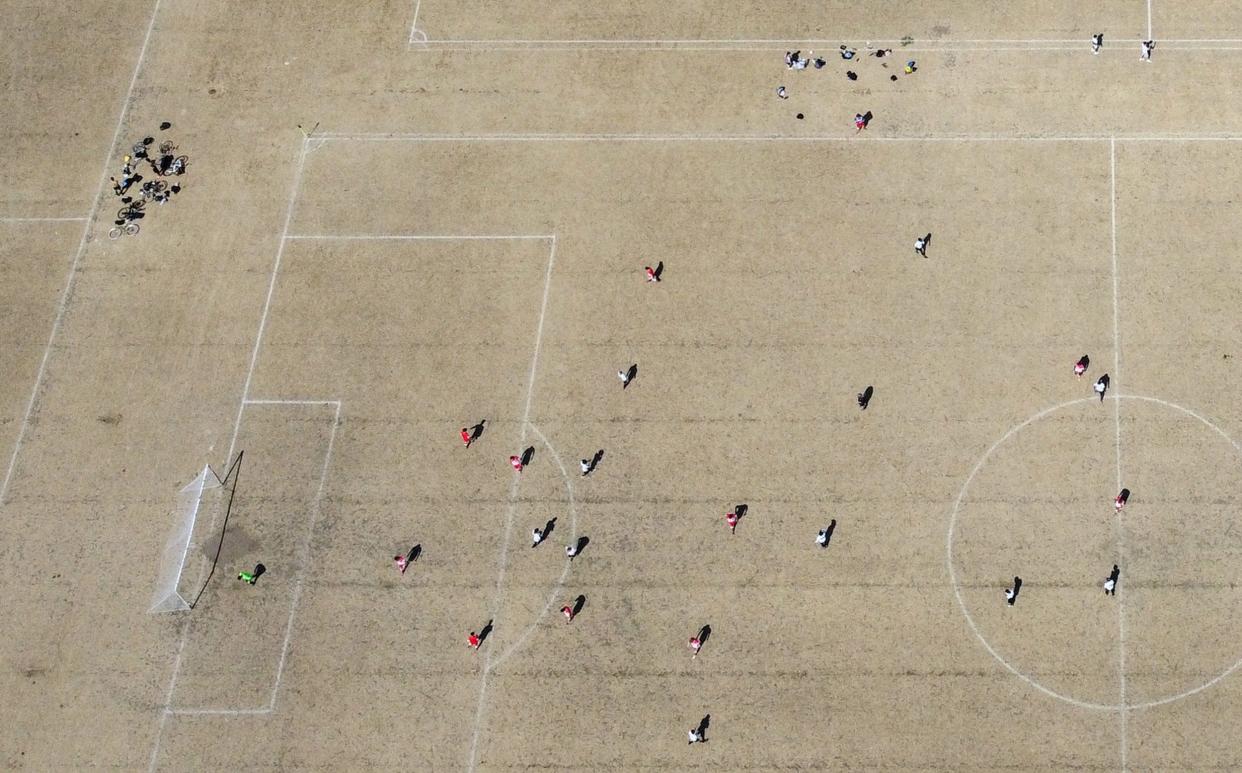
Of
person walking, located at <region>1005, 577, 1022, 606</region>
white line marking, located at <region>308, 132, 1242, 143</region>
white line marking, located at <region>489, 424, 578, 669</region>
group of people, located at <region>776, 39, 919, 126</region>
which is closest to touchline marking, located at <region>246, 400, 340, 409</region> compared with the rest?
white line marking, located at <region>489, 424, 578, 669</region>

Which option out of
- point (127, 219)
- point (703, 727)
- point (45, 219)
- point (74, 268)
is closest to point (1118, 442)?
point (703, 727)

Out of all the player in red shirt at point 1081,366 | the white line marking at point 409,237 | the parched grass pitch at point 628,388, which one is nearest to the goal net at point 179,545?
the parched grass pitch at point 628,388

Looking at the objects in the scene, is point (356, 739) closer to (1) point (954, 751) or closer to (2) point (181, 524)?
(2) point (181, 524)

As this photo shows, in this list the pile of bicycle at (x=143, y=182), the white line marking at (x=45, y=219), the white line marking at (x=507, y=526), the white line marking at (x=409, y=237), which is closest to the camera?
the white line marking at (x=507, y=526)

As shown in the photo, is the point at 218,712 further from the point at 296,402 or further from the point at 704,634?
the point at 704,634

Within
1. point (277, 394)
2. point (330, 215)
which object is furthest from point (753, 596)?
point (330, 215)

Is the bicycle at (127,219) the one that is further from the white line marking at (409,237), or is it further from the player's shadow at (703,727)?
the player's shadow at (703,727)

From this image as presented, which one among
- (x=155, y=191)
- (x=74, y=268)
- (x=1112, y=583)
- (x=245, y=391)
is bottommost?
(x=1112, y=583)
